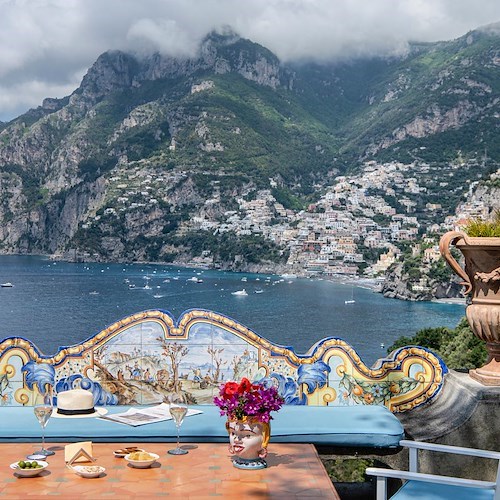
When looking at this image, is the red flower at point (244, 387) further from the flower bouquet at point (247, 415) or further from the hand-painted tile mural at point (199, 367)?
the hand-painted tile mural at point (199, 367)

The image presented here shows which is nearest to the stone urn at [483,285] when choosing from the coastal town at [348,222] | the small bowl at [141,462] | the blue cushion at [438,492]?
the blue cushion at [438,492]

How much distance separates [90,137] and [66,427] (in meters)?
152

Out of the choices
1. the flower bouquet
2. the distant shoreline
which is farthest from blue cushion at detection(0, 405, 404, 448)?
the distant shoreline

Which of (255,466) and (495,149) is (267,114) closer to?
(495,149)

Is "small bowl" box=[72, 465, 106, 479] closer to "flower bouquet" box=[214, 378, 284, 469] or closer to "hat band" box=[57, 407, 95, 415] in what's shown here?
"flower bouquet" box=[214, 378, 284, 469]

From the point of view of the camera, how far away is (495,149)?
110 meters

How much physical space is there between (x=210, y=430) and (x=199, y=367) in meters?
1.02

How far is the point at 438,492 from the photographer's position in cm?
312

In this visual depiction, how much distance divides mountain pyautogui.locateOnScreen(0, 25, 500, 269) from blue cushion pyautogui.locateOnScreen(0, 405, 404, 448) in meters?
103

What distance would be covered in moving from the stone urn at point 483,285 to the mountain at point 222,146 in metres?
102

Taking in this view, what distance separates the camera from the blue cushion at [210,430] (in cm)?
396

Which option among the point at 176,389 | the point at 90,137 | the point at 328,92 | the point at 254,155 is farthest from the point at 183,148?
the point at 176,389

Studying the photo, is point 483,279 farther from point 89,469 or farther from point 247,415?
point 89,469

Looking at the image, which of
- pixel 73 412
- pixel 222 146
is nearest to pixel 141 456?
pixel 73 412
